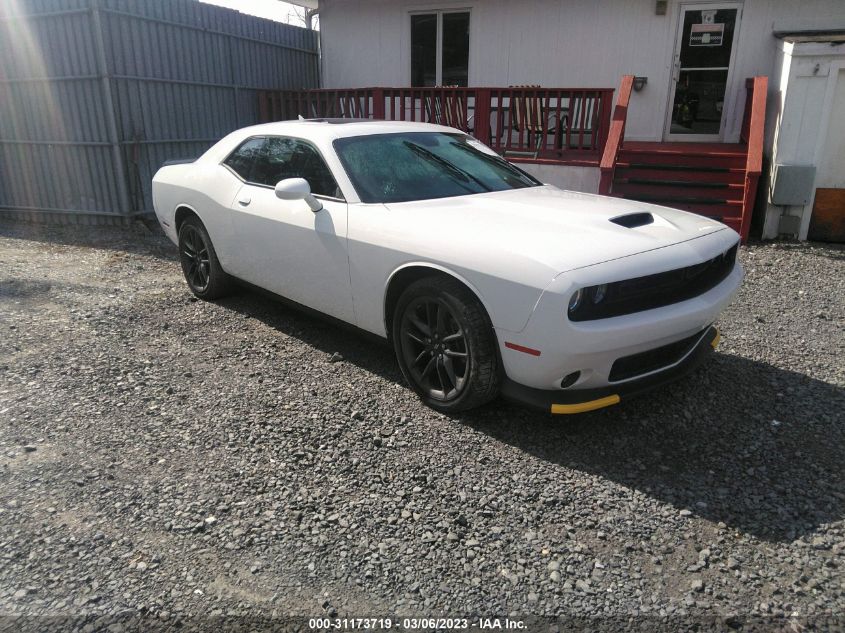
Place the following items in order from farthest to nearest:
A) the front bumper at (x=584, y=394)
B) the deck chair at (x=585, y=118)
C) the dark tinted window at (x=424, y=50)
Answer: the dark tinted window at (x=424, y=50), the deck chair at (x=585, y=118), the front bumper at (x=584, y=394)

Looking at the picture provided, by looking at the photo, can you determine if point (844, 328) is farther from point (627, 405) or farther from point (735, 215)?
point (735, 215)

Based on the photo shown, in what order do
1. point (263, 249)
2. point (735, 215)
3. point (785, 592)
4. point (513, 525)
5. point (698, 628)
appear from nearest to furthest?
1. point (698, 628)
2. point (785, 592)
3. point (513, 525)
4. point (263, 249)
5. point (735, 215)

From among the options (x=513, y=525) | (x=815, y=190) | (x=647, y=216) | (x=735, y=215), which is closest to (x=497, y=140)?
(x=735, y=215)

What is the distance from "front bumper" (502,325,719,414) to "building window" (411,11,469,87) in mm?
9424

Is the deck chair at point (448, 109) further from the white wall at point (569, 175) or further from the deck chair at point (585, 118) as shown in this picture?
the deck chair at point (585, 118)

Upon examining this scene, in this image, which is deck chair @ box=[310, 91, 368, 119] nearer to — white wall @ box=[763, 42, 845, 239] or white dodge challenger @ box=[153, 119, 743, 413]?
white dodge challenger @ box=[153, 119, 743, 413]

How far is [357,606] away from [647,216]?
2560 millimetres

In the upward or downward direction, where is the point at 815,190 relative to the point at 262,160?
downward

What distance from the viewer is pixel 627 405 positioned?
3637 mm

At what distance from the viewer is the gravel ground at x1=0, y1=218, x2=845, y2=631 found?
7.44ft

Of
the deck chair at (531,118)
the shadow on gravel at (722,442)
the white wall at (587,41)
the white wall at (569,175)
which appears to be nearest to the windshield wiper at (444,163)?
the shadow on gravel at (722,442)

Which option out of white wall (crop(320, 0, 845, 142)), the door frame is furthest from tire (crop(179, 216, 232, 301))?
the door frame

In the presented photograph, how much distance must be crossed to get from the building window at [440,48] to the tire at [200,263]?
744 cm

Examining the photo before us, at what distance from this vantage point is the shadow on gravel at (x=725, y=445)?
2748 millimetres
